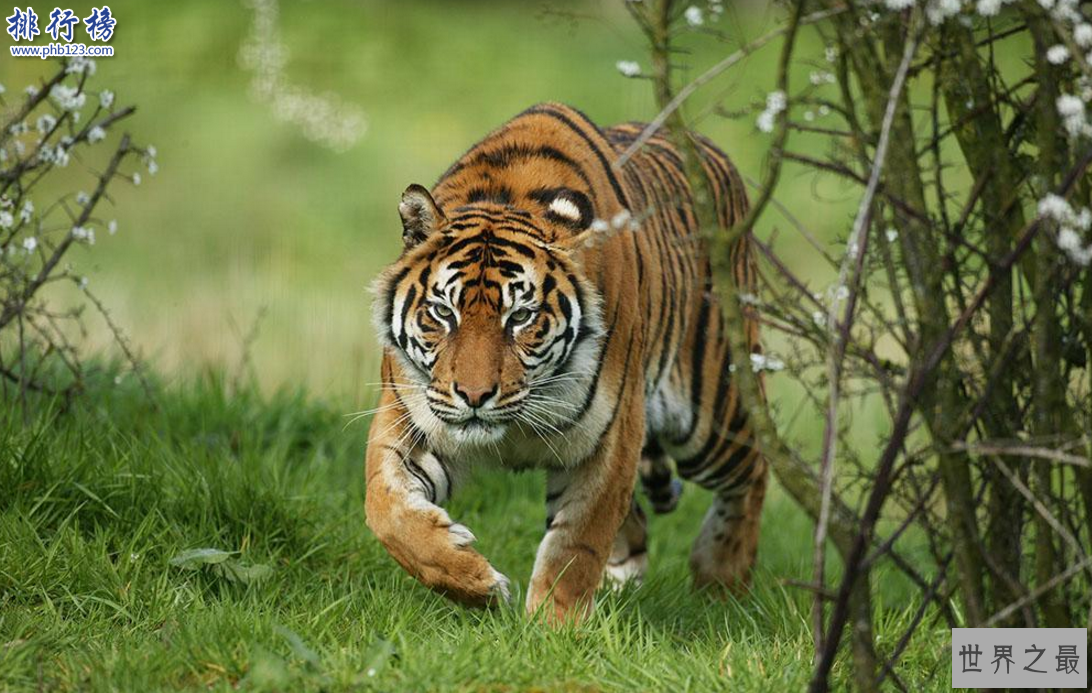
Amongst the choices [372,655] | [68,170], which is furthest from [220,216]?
[372,655]

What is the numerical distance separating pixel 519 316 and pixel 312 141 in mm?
9963

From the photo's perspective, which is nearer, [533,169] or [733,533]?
[533,169]

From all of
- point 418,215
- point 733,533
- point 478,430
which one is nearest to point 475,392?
point 478,430

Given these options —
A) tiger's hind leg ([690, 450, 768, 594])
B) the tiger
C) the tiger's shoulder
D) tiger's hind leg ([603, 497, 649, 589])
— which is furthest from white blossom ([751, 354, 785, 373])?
tiger's hind leg ([603, 497, 649, 589])

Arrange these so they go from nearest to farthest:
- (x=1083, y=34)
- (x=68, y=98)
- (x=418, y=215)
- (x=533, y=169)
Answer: (x=1083, y=34) < (x=418, y=215) < (x=533, y=169) < (x=68, y=98)

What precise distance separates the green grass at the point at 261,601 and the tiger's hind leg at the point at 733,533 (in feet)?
0.44

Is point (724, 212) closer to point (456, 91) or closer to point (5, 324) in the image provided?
point (5, 324)

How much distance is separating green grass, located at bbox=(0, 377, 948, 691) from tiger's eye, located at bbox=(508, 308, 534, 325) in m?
0.84

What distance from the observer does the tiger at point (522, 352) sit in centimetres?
436

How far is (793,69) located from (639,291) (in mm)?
11465

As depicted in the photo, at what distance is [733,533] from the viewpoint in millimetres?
6027

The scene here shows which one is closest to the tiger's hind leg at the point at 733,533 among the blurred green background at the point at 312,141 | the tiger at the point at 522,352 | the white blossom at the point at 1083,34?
the tiger at the point at 522,352

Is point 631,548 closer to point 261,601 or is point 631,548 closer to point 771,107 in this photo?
point 261,601

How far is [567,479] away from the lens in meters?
4.80
